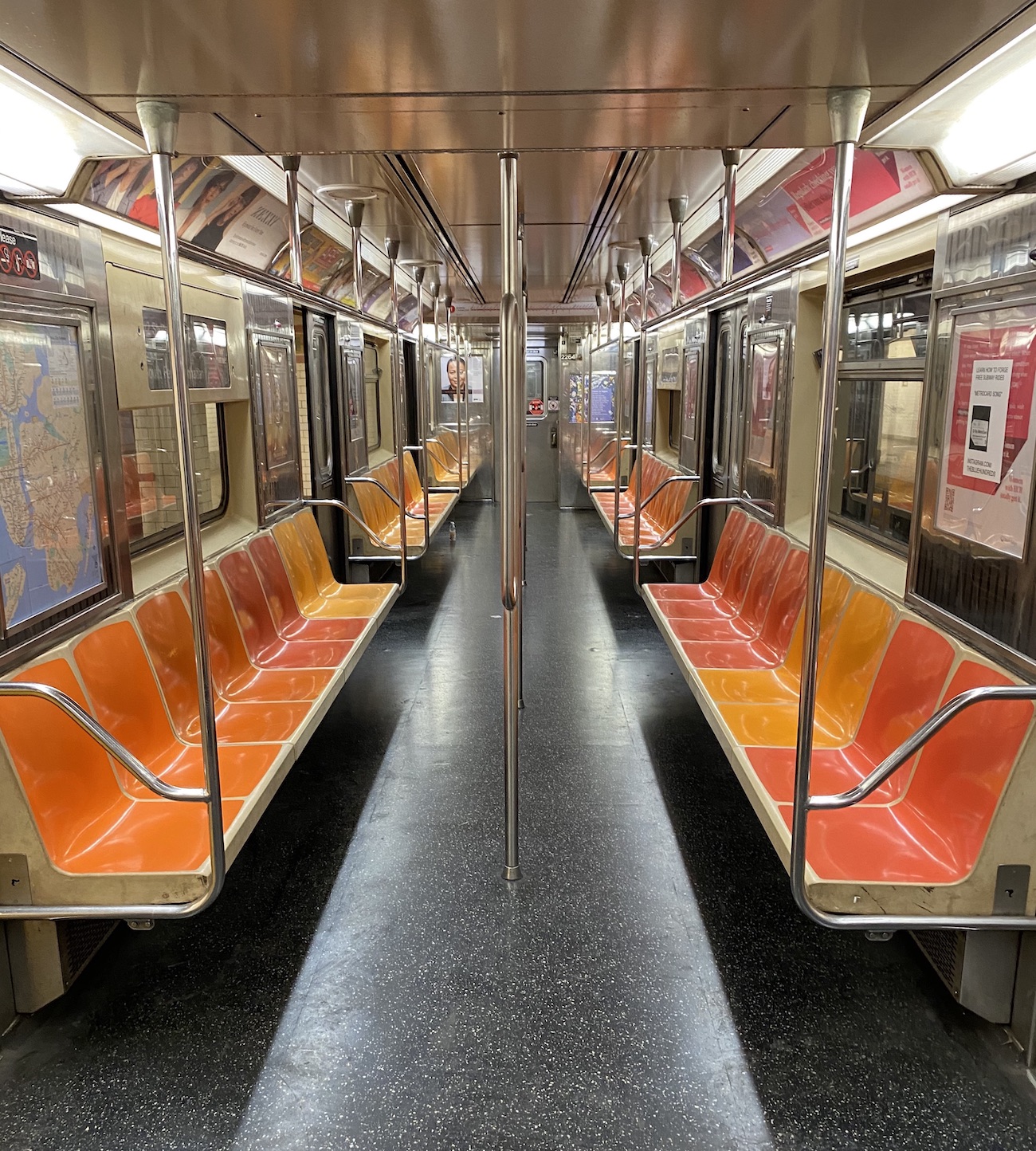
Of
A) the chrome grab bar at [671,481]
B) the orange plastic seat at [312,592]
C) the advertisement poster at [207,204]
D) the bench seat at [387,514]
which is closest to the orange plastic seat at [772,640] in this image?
the chrome grab bar at [671,481]

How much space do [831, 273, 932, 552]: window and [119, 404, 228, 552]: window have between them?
9.38 feet

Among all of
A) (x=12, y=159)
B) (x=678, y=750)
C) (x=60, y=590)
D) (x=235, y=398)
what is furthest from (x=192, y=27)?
(x=678, y=750)

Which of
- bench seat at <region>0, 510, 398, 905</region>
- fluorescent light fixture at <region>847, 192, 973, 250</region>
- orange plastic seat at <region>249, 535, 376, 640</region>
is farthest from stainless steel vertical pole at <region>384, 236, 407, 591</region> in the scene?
fluorescent light fixture at <region>847, 192, 973, 250</region>

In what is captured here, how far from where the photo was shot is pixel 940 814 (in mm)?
2346

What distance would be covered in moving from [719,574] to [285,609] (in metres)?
2.48

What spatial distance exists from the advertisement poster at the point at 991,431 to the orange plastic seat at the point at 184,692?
229 centimetres

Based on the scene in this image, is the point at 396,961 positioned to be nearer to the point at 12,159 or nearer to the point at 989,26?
the point at 12,159

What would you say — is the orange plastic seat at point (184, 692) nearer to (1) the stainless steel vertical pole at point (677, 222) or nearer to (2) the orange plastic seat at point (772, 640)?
(2) the orange plastic seat at point (772, 640)

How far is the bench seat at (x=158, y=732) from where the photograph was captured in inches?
84.4

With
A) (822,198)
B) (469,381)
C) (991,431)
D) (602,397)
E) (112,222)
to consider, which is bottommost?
(991,431)

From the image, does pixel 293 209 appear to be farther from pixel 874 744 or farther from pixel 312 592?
pixel 874 744

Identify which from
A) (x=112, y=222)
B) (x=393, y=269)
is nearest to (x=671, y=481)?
(x=393, y=269)

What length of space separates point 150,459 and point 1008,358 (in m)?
3.46

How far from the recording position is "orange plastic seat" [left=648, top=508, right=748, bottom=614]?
4.96 m
